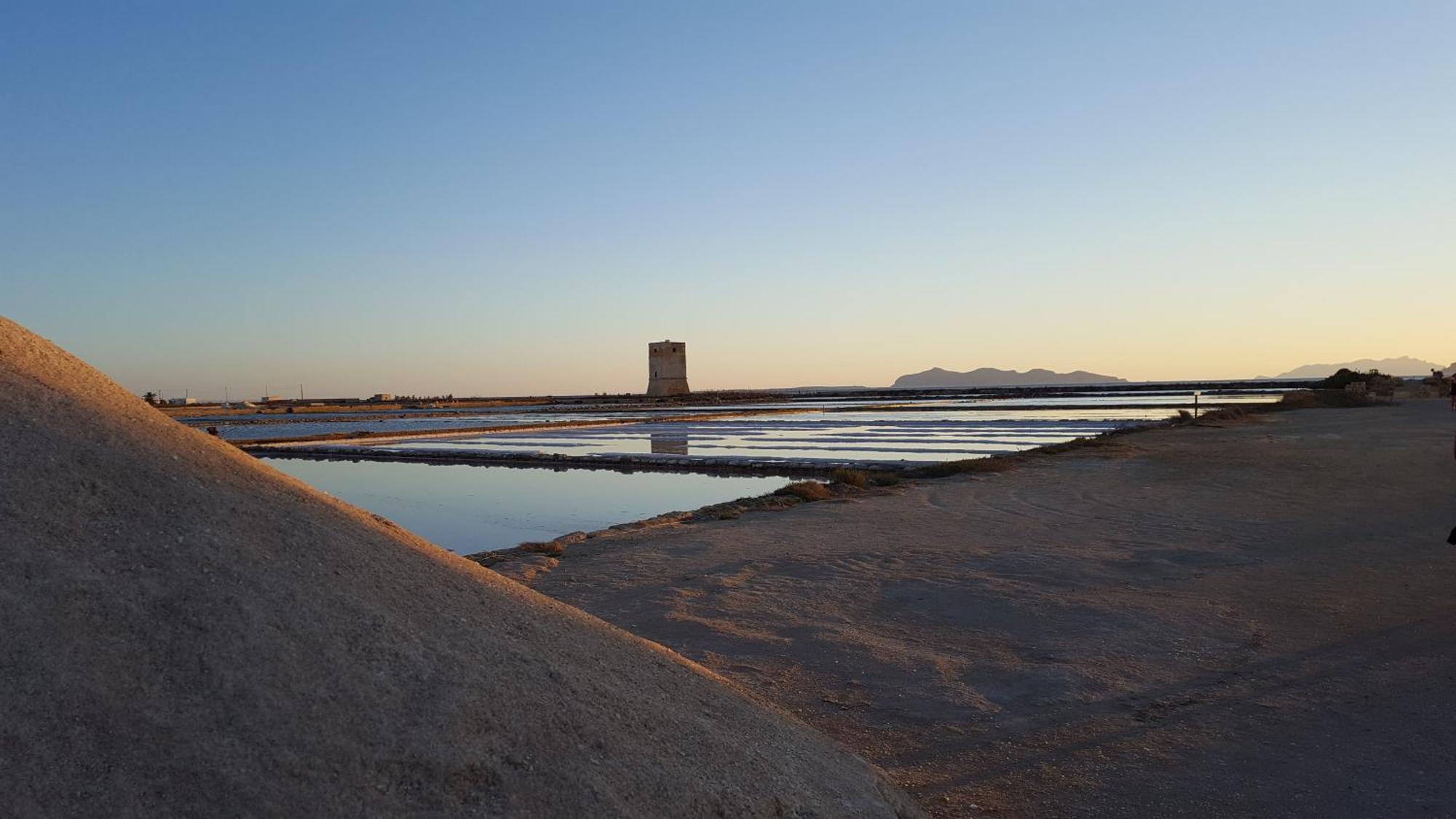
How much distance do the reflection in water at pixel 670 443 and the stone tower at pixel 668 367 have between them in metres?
51.2

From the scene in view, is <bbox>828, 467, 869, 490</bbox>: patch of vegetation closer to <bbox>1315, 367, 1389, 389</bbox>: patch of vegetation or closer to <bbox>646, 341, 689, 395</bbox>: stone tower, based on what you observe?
<bbox>1315, 367, 1389, 389</bbox>: patch of vegetation

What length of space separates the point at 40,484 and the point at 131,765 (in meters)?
1.12

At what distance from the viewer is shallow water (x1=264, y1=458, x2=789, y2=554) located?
36.6 feet

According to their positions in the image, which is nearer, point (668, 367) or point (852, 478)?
point (852, 478)

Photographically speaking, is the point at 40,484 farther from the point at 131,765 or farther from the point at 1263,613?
the point at 1263,613

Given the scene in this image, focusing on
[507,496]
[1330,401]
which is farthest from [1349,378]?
[507,496]

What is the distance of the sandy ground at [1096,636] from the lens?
3.61m

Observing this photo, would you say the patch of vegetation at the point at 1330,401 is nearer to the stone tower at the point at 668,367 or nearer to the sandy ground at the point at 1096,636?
the sandy ground at the point at 1096,636

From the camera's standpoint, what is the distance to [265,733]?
2.22 m

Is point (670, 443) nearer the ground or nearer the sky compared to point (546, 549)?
nearer the sky

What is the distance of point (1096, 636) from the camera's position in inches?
214

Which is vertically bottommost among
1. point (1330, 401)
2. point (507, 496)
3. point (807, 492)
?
point (507, 496)

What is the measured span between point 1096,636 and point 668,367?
78452mm

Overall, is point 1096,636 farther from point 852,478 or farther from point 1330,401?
point 1330,401
